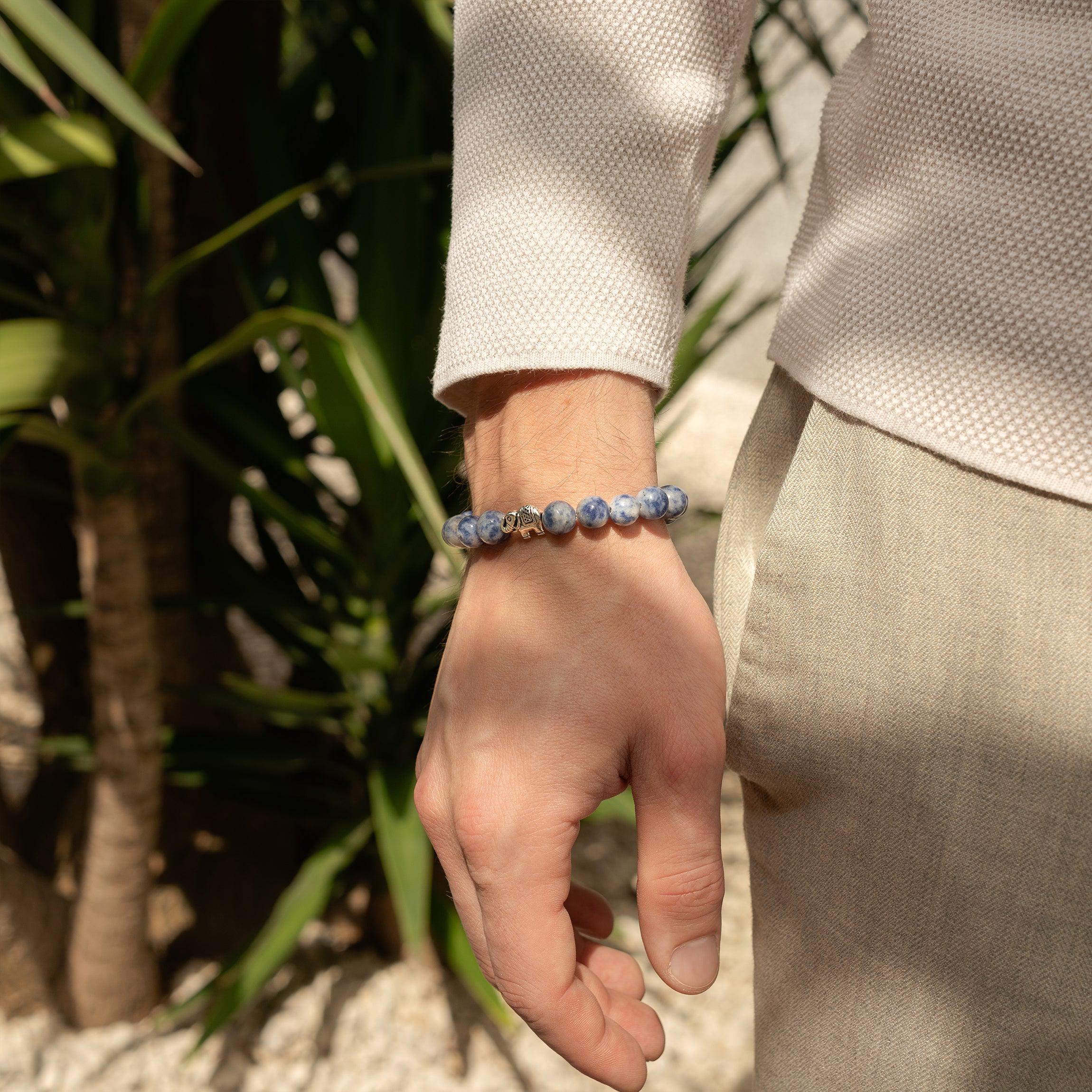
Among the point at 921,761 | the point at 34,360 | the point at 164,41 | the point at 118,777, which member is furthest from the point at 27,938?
the point at 921,761

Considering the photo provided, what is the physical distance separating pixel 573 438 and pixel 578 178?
0.12 m

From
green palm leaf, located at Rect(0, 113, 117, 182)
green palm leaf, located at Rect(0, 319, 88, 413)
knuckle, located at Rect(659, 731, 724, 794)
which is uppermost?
green palm leaf, located at Rect(0, 113, 117, 182)

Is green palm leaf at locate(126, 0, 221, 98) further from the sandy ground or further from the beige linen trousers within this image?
the sandy ground

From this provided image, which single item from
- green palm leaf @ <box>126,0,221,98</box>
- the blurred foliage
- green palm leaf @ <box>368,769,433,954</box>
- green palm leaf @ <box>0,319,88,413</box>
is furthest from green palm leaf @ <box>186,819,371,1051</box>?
green palm leaf @ <box>126,0,221,98</box>

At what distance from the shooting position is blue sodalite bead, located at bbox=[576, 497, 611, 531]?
1.27 ft

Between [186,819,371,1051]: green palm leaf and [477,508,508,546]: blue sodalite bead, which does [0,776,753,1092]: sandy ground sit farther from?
[477,508,508,546]: blue sodalite bead

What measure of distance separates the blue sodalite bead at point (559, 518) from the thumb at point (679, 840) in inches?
3.8

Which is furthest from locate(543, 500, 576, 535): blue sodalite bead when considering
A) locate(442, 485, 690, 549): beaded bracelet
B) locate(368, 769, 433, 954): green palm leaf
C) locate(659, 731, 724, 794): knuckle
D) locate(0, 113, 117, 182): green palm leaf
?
locate(368, 769, 433, 954): green palm leaf

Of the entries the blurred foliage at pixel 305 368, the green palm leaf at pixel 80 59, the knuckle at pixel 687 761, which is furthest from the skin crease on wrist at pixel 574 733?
the green palm leaf at pixel 80 59

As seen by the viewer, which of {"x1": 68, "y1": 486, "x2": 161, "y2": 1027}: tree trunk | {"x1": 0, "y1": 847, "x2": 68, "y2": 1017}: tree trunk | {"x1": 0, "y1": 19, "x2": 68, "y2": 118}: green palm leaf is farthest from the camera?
{"x1": 0, "y1": 847, "x2": 68, "y2": 1017}: tree trunk

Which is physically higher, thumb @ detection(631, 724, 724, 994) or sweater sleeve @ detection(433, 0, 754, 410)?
sweater sleeve @ detection(433, 0, 754, 410)

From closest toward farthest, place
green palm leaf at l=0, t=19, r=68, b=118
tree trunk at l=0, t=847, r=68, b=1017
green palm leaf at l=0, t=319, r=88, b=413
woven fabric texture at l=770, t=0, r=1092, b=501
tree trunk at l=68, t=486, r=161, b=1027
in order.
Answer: woven fabric texture at l=770, t=0, r=1092, b=501, green palm leaf at l=0, t=19, r=68, b=118, green palm leaf at l=0, t=319, r=88, b=413, tree trunk at l=68, t=486, r=161, b=1027, tree trunk at l=0, t=847, r=68, b=1017

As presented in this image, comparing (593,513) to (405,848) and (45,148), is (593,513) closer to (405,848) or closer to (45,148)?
(45,148)

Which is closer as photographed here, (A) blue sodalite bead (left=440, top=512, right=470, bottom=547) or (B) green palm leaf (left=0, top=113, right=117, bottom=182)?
(A) blue sodalite bead (left=440, top=512, right=470, bottom=547)
